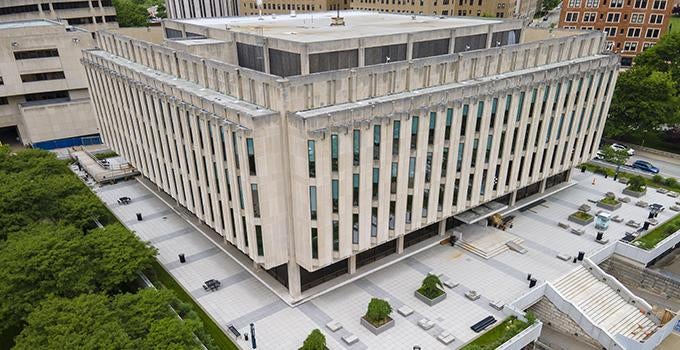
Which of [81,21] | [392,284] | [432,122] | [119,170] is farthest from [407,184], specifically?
[81,21]

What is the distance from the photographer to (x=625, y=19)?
102500mm

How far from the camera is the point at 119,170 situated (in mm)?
67000

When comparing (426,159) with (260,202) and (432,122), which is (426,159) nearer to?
(432,122)

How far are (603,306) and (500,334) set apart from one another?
14.2 meters

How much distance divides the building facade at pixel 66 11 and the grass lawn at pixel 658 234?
114459mm

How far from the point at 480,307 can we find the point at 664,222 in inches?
1232

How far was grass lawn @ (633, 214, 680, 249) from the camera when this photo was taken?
50.2 meters

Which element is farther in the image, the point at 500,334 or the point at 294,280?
the point at 294,280

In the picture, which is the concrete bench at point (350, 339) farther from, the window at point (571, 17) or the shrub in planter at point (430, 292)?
the window at point (571, 17)

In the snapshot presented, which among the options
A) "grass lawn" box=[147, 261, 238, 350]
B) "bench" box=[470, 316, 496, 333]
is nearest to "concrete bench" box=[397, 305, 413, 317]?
"bench" box=[470, 316, 496, 333]

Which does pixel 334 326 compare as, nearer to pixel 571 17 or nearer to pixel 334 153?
pixel 334 153

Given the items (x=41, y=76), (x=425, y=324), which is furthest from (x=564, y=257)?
(x=41, y=76)

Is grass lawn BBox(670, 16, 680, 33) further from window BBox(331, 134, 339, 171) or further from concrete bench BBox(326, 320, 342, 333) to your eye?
concrete bench BBox(326, 320, 342, 333)

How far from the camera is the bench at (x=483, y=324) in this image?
37.7m
